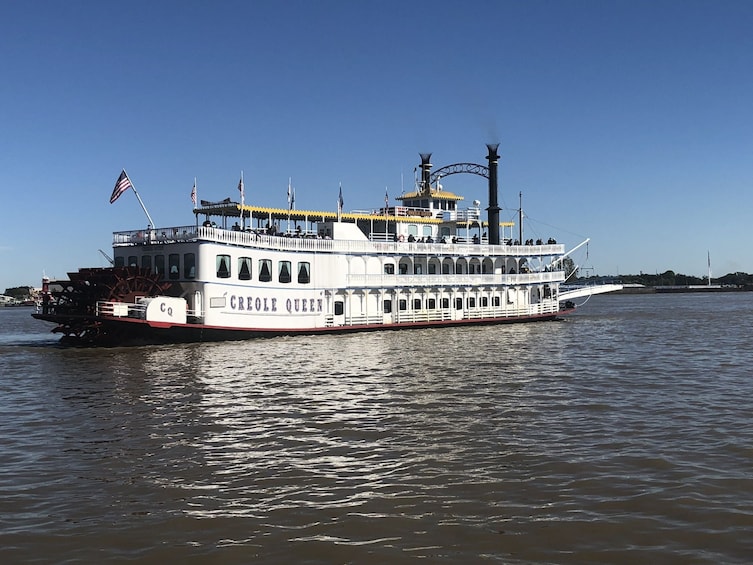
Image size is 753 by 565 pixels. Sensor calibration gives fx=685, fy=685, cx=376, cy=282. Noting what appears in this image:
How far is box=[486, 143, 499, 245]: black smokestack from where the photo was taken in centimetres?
4725

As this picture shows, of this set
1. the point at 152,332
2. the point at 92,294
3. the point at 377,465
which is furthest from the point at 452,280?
the point at 377,465

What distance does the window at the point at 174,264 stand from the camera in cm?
3092

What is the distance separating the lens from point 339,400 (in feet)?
52.6

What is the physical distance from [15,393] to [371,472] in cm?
1192

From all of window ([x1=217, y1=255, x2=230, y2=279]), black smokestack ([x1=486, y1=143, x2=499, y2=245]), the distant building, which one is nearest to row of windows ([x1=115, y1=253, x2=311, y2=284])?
window ([x1=217, y1=255, x2=230, y2=279])

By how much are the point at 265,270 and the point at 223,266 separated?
8.39ft

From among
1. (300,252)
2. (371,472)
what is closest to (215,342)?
(300,252)

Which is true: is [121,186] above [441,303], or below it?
above

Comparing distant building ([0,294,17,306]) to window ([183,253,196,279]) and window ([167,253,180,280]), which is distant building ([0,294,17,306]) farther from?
window ([183,253,196,279])

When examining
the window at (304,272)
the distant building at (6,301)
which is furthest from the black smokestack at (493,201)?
the distant building at (6,301)

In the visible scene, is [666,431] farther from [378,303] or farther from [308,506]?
[378,303]

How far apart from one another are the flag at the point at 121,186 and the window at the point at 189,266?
3.91 m

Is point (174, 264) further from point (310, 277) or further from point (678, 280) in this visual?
point (678, 280)

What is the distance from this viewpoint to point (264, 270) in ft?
108
